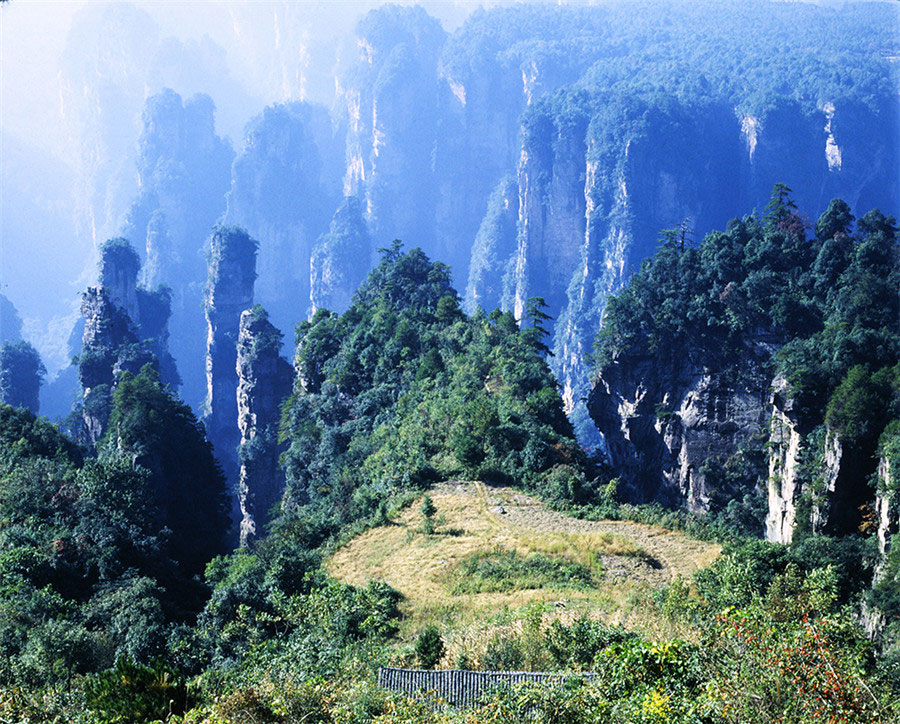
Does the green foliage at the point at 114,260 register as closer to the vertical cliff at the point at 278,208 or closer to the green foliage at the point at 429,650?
the vertical cliff at the point at 278,208

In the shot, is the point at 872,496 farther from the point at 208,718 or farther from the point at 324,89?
the point at 324,89

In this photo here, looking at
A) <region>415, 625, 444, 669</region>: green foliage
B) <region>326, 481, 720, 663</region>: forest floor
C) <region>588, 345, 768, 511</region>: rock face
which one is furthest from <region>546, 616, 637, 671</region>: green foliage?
<region>588, 345, 768, 511</region>: rock face

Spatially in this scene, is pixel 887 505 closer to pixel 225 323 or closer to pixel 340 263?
pixel 225 323

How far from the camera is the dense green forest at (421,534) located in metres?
11.5

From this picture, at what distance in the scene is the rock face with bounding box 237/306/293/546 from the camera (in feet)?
171

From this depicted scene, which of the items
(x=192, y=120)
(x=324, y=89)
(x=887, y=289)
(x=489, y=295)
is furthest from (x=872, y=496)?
(x=324, y=89)

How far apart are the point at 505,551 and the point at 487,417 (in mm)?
7344

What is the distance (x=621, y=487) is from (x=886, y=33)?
94519mm

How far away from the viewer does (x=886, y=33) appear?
111688mm

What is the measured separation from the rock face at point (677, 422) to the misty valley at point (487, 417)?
14cm

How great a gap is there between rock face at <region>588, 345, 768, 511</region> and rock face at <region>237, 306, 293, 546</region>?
1899cm

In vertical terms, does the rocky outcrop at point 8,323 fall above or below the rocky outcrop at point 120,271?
above

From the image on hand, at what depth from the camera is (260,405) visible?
56562mm

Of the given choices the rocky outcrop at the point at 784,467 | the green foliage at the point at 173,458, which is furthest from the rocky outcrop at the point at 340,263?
the rocky outcrop at the point at 784,467
